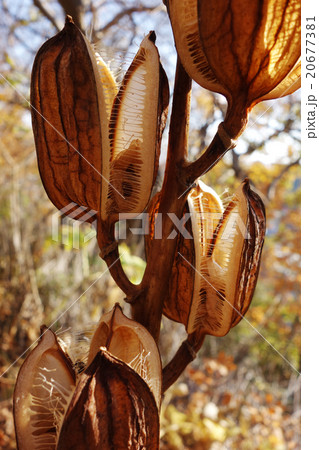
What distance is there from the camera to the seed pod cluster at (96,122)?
12.1 inches

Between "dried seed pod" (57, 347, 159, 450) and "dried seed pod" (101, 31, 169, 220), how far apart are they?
0.37 ft

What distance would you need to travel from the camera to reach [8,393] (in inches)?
57.6

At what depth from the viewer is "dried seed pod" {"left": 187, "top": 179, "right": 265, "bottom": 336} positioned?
13.4 inches

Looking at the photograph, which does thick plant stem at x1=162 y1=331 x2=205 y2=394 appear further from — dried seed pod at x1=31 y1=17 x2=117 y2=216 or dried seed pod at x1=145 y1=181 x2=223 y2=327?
dried seed pod at x1=31 y1=17 x2=117 y2=216

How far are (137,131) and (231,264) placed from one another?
0.39 ft

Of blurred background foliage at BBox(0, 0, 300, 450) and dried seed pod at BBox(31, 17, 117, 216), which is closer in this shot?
dried seed pod at BBox(31, 17, 117, 216)

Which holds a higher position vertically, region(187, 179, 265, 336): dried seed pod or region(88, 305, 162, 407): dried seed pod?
region(187, 179, 265, 336): dried seed pod

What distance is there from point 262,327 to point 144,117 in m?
1.90

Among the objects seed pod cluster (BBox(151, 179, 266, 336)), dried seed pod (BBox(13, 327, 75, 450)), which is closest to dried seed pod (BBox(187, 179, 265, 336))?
seed pod cluster (BBox(151, 179, 266, 336))

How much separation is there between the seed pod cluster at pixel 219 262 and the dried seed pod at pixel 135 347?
0.06 metres

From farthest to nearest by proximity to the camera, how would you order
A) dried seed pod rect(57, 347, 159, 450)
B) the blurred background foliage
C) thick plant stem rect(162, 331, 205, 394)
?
1. the blurred background foliage
2. thick plant stem rect(162, 331, 205, 394)
3. dried seed pod rect(57, 347, 159, 450)

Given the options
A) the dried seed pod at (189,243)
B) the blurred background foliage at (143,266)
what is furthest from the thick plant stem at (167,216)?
the blurred background foliage at (143,266)

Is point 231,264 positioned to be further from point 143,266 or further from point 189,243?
point 143,266
